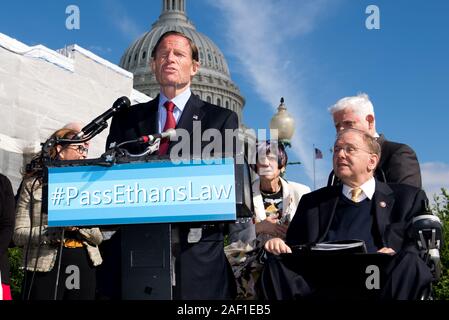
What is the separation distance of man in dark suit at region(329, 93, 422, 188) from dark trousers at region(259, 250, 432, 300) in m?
1.50

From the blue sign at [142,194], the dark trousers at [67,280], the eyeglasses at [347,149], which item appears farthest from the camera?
the dark trousers at [67,280]

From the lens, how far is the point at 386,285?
362cm

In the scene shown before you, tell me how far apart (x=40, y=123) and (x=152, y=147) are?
1078 inches

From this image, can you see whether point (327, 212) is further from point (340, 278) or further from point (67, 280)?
point (67, 280)

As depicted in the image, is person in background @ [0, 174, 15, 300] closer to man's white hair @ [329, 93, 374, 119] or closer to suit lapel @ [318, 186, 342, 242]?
suit lapel @ [318, 186, 342, 242]

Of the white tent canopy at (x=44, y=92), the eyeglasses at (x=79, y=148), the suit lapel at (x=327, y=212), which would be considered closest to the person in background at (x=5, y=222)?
the eyeglasses at (x=79, y=148)

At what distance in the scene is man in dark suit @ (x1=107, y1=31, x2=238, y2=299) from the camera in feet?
12.4

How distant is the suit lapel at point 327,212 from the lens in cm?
422

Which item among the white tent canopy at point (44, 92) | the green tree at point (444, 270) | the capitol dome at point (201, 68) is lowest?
the green tree at point (444, 270)

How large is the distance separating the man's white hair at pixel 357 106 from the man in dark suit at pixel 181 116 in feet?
5.03

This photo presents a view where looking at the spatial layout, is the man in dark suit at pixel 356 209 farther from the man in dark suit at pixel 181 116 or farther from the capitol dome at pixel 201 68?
the capitol dome at pixel 201 68

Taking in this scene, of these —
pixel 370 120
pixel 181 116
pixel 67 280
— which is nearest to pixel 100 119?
pixel 181 116

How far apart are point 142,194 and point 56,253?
1.91m
